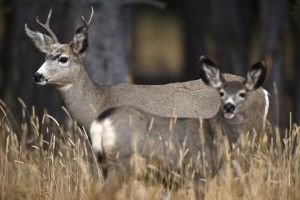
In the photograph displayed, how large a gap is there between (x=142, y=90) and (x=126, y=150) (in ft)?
8.83

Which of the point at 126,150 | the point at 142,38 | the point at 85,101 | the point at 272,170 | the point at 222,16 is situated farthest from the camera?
the point at 142,38

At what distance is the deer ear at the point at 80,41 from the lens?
1178 cm

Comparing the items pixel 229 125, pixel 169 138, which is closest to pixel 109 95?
pixel 229 125

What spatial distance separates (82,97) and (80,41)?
61 cm

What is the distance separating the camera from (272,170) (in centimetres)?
1073

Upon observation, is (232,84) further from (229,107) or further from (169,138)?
(169,138)

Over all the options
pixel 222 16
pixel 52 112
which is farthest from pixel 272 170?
pixel 222 16

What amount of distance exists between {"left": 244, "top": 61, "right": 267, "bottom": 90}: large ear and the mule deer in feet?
5.58

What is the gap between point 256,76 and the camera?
1012 cm

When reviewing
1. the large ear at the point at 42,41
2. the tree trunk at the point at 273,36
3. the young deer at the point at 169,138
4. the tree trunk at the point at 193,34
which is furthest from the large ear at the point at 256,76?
the tree trunk at the point at 193,34

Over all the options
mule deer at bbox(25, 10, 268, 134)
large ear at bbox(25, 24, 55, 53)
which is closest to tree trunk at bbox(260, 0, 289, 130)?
mule deer at bbox(25, 10, 268, 134)

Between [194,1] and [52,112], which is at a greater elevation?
[194,1]

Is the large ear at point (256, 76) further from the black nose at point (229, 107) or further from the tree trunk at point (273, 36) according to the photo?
the tree trunk at point (273, 36)

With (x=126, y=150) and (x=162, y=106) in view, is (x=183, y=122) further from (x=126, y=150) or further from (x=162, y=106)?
(x=162, y=106)
